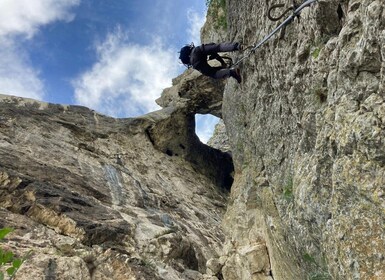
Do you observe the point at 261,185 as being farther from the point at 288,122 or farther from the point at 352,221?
the point at 352,221

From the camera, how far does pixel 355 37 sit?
23.7 ft

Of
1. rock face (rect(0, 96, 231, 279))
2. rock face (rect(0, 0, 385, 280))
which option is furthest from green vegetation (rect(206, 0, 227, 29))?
rock face (rect(0, 96, 231, 279))

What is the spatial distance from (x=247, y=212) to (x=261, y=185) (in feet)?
10.3

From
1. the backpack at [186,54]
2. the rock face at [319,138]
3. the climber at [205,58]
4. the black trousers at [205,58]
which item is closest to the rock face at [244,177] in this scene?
the rock face at [319,138]

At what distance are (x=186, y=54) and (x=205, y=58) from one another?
3.52 feet

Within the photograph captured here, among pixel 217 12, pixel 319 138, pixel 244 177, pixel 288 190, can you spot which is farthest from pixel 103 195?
pixel 217 12

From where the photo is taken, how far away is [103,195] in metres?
19.5

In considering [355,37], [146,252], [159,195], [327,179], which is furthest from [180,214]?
[355,37]

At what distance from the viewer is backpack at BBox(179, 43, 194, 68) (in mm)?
16781

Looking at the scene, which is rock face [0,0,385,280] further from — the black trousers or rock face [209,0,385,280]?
the black trousers

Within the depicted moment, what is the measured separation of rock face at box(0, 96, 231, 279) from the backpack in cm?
774

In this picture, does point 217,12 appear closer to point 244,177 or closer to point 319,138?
point 244,177

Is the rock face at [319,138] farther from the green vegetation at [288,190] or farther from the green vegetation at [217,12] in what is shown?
the green vegetation at [217,12]

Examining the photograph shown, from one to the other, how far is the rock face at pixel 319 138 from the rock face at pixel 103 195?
14.4 ft
